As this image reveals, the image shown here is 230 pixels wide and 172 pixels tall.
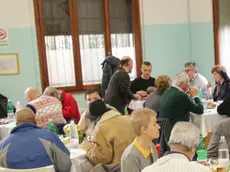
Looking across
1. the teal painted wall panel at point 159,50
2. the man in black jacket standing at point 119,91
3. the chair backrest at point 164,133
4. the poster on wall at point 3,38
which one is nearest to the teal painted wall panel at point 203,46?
the teal painted wall panel at point 159,50

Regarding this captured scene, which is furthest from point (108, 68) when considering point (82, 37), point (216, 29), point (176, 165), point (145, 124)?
point (176, 165)

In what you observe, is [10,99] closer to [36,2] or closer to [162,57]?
[36,2]

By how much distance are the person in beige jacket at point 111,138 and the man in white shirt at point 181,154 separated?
1052 millimetres

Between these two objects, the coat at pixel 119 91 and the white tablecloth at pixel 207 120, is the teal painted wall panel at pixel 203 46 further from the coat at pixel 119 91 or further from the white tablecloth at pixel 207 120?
the coat at pixel 119 91

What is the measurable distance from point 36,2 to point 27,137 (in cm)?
420

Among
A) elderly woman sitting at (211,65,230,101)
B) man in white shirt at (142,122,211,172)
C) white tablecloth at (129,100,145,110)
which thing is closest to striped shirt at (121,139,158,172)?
man in white shirt at (142,122,211,172)

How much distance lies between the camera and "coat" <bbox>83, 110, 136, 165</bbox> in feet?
9.95

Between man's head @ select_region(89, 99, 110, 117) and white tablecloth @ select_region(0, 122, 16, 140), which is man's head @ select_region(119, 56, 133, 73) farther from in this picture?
man's head @ select_region(89, 99, 110, 117)

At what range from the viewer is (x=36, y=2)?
21.1ft

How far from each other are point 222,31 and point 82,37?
2668 millimetres

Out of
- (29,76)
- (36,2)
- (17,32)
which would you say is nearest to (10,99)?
(29,76)

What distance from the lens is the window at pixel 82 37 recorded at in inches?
260

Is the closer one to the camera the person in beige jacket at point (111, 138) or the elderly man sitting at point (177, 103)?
the person in beige jacket at point (111, 138)

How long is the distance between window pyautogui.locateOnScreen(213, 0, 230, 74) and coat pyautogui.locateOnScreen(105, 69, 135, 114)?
8.24 ft
